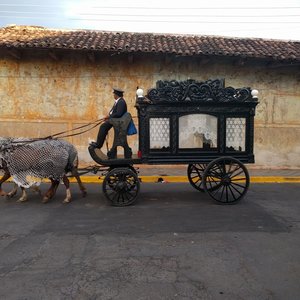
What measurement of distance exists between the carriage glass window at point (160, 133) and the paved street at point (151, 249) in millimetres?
1165

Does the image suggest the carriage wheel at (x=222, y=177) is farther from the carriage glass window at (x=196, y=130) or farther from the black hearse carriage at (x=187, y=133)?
the carriage glass window at (x=196, y=130)

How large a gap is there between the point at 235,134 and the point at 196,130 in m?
0.81

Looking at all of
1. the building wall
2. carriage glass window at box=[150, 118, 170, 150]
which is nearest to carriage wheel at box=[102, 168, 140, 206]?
carriage glass window at box=[150, 118, 170, 150]

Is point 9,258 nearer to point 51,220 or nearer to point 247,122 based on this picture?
point 51,220

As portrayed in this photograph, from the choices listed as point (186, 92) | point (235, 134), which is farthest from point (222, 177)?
point (186, 92)

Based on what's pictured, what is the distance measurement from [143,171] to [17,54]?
5286 mm

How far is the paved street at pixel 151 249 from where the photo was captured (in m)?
4.02

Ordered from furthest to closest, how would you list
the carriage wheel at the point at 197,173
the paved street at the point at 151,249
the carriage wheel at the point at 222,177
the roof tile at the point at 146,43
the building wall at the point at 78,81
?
1. the building wall at the point at 78,81
2. the roof tile at the point at 146,43
3. the carriage wheel at the point at 197,173
4. the carriage wheel at the point at 222,177
5. the paved street at the point at 151,249

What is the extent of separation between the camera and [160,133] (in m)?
7.50

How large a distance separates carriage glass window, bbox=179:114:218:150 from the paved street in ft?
4.00

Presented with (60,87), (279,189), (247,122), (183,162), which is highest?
(60,87)

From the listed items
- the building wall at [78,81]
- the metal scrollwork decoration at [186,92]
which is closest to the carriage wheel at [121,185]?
the metal scrollwork decoration at [186,92]

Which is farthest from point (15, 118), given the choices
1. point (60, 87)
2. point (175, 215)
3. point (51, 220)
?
point (175, 215)

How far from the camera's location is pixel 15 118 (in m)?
12.3
